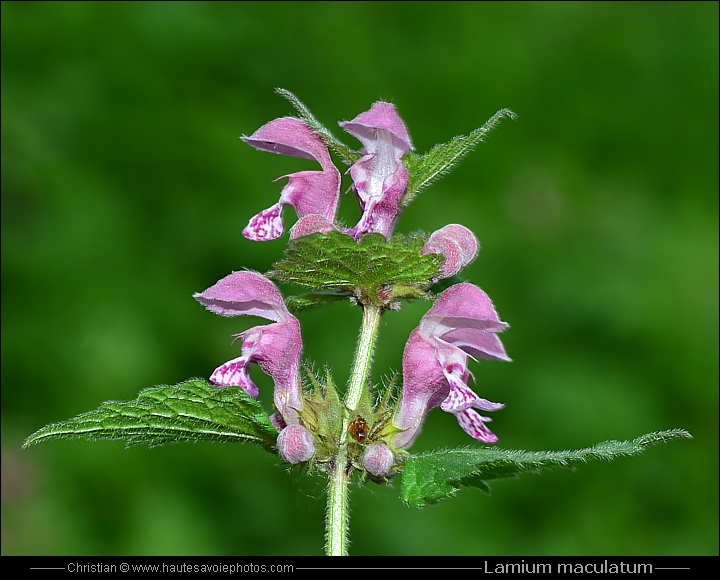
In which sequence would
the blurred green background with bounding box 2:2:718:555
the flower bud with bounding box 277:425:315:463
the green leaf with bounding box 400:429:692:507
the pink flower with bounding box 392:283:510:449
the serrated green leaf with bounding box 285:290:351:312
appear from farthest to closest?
the blurred green background with bounding box 2:2:718:555
the serrated green leaf with bounding box 285:290:351:312
the pink flower with bounding box 392:283:510:449
the flower bud with bounding box 277:425:315:463
the green leaf with bounding box 400:429:692:507

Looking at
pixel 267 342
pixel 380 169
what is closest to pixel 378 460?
pixel 267 342

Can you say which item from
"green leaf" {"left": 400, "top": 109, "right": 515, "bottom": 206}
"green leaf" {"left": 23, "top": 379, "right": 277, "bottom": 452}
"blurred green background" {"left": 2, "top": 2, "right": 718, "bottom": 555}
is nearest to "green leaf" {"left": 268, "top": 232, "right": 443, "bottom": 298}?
"green leaf" {"left": 400, "top": 109, "right": 515, "bottom": 206}

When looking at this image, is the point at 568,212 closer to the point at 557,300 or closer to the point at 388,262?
the point at 557,300

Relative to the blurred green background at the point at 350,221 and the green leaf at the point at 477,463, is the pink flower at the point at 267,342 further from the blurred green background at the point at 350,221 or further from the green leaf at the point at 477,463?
the blurred green background at the point at 350,221

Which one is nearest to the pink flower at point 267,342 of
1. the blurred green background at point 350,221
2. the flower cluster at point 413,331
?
the flower cluster at point 413,331

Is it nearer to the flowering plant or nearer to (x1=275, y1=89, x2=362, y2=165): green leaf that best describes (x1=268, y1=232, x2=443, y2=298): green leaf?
the flowering plant
